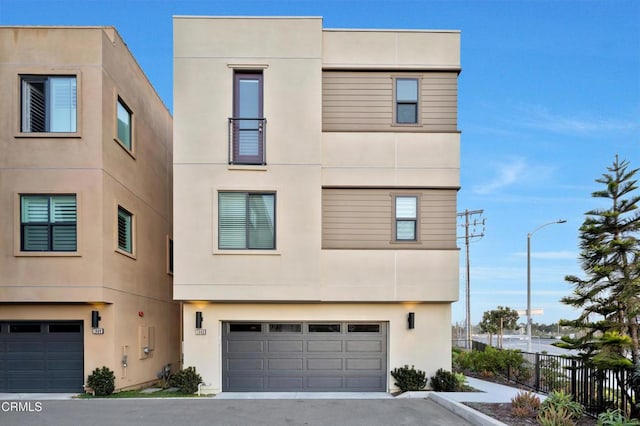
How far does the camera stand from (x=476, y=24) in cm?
1458

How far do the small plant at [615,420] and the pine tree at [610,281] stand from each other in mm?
912

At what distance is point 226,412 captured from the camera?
8773 millimetres

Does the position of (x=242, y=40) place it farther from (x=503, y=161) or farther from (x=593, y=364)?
(x=503, y=161)

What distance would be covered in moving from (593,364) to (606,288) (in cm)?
154

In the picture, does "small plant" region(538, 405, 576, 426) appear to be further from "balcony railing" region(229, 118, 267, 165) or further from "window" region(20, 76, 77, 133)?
"window" region(20, 76, 77, 133)

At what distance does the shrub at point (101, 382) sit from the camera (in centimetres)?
1022

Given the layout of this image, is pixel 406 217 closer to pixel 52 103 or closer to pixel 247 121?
pixel 247 121

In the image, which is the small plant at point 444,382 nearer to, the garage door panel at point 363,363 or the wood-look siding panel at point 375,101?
the garage door panel at point 363,363

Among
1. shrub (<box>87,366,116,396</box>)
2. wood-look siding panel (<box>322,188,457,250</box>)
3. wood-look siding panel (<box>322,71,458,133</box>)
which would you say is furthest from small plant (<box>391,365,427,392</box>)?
shrub (<box>87,366,116,396</box>)

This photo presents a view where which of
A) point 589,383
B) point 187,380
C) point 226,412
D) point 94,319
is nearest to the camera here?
point 589,383

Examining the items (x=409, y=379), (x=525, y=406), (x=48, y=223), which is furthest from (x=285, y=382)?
(x=48, y=223)

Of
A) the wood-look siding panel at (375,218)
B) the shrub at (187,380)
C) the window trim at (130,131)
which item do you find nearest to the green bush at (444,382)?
the wood-look siding panel at (375,218)

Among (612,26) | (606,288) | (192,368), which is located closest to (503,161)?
(612,26)

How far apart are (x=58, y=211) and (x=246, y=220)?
4.61 meters
